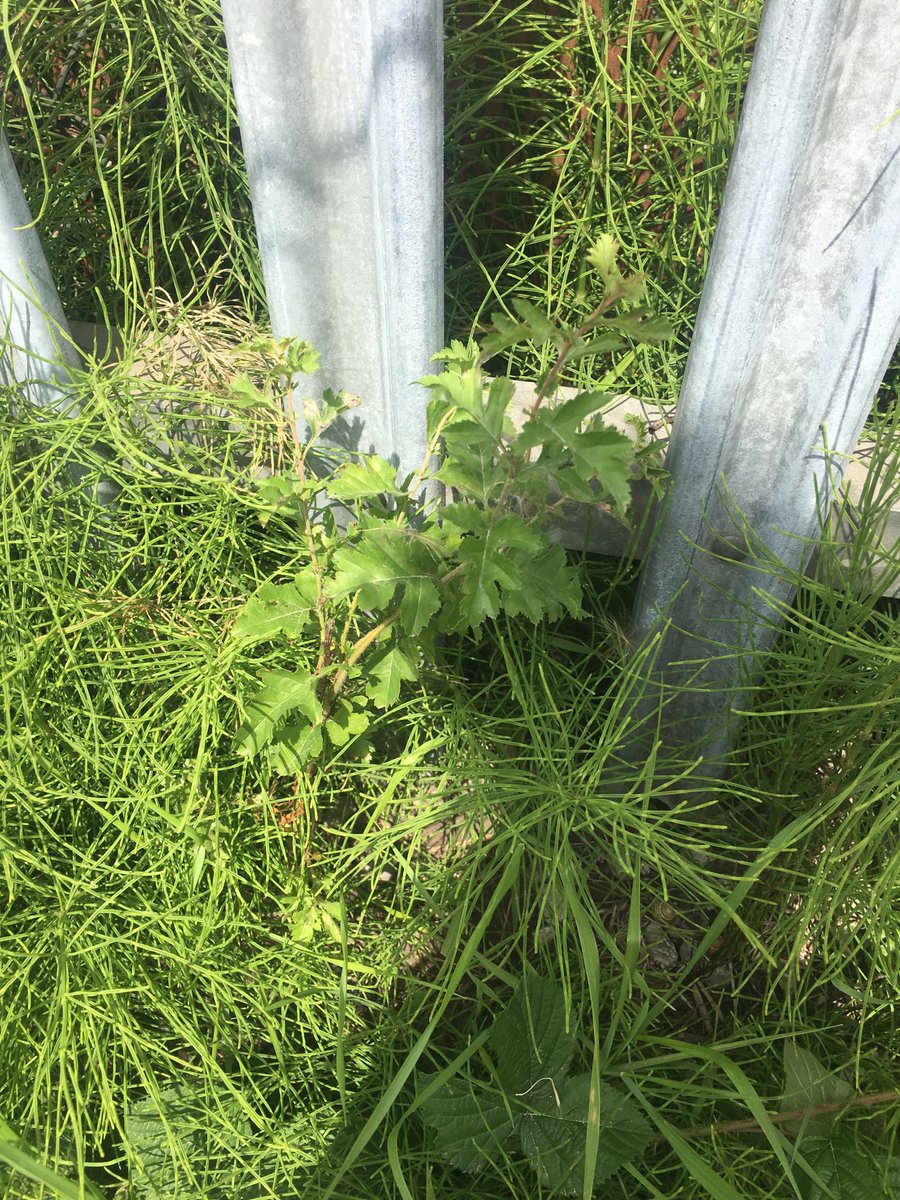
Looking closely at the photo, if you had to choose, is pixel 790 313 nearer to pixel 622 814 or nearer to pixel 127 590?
pixel 622 814

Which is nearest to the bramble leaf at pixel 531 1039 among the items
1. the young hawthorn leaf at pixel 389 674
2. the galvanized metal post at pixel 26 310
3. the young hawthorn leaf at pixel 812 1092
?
the young hawthorn leaf at pixel 812 1092

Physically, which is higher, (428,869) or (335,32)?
(335,32)

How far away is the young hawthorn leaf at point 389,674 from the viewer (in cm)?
91

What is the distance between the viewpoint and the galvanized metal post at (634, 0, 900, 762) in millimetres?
784

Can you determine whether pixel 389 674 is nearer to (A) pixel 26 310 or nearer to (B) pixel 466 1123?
(B) pixel 466 1123

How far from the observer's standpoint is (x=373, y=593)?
0.83m

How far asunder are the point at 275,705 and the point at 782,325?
0.64 meters

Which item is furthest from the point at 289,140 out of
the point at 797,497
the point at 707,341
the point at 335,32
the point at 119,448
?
the point at 797,497

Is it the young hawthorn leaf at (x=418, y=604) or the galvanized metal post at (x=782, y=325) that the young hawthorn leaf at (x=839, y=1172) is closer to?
the galvanized metal post at (x=782, y=325)

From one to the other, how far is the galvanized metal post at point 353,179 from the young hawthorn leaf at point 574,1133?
0.73m

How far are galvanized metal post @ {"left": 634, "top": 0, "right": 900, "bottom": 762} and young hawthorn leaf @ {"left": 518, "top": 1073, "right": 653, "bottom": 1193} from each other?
16.0 inches

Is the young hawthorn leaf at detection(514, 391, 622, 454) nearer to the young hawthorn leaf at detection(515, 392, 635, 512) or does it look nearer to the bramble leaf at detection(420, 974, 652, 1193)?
the young hawthorn leaf at detection(515, 392, 635, 512)

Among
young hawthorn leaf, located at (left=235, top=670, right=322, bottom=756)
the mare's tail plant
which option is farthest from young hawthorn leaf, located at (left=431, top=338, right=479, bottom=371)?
young hawthorn leaf, located at (left=235, top=670, right=322, bottom=756)

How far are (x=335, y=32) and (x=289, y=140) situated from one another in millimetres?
119
